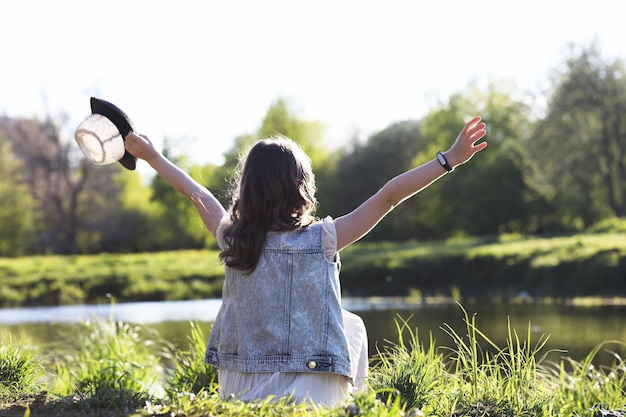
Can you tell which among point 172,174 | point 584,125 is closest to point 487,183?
point 584,125

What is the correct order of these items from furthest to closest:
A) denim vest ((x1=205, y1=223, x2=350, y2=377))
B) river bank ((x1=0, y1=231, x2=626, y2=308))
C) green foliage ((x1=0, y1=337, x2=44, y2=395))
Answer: river bank ((x1=0, y1=231, x2=626, y2=308)) → green foliage ((x1=0, y1=337, x2=44, y2=395)) → denim vest ((x1=205, y1=223, x2=350, y2=377))

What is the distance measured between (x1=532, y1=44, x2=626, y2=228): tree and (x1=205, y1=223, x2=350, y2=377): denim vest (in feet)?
82.2

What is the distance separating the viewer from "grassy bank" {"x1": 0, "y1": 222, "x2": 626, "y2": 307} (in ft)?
51.3

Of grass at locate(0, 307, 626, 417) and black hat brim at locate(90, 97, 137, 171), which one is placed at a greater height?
black hat brim at locate(90, 97, 137, 171)

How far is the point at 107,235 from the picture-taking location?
3666 cm

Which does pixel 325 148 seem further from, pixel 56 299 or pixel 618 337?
pixel 618 337

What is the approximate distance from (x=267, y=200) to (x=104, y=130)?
919 mm

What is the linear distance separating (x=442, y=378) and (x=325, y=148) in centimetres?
3479

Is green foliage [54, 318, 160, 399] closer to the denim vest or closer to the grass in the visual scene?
the grass

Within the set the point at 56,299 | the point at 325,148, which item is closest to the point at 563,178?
the point at 325,148

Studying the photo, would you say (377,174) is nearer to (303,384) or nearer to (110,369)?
(110,369)

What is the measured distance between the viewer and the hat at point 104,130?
3.50 m

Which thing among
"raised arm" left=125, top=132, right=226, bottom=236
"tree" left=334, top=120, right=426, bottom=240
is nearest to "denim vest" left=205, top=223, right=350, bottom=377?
"raised arm" left=125, top=132, right=226, bottom=236

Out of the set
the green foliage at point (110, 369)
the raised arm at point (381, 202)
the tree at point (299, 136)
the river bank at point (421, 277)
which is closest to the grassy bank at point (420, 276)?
the river bank at point (421, 277)
